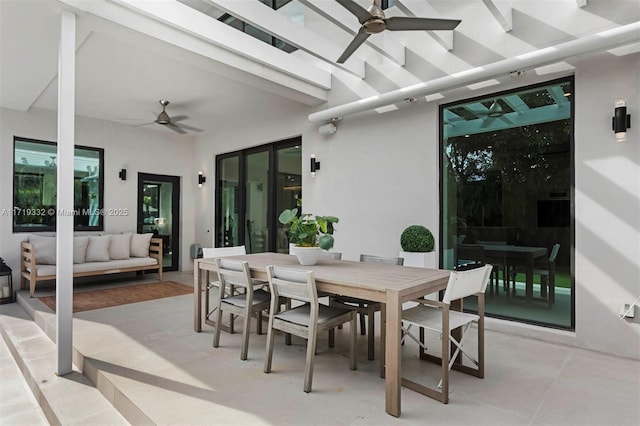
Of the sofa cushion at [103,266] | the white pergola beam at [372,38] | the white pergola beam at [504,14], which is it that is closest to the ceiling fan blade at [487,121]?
the white pergola beam at [504,14]

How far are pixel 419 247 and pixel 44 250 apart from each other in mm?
5646

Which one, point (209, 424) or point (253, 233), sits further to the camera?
point (253, 233)

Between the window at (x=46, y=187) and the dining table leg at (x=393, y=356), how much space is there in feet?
19.8

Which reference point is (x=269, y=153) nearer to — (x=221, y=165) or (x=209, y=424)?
(x=221, y=165)

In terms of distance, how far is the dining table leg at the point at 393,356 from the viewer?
7.10ft

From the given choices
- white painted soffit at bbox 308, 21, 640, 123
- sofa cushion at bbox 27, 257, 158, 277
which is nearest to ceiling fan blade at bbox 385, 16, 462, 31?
white painted soffit at bbox 308, 21, 640, 123

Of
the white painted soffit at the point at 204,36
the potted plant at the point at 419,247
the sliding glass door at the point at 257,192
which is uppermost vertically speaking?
the white painted soffit at the point at 204,36

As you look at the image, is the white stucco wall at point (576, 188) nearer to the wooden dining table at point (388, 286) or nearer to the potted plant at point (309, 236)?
the wooden dining table at point (388, 286)

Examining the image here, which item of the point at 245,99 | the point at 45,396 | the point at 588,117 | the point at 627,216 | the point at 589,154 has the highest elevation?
the point at 245,99

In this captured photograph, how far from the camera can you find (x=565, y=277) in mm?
3521

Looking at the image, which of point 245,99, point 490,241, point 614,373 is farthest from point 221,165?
point 614,373

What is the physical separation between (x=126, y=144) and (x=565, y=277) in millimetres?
7560

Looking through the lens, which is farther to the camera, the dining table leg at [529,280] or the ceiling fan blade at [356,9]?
the dining table leg at [529,280]

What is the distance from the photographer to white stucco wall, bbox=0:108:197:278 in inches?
226
